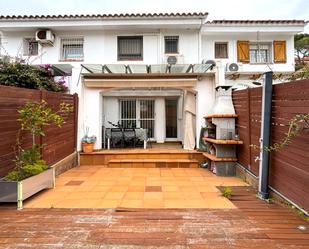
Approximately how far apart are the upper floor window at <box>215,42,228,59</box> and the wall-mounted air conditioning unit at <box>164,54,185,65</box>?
2.55m

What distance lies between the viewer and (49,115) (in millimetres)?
5164

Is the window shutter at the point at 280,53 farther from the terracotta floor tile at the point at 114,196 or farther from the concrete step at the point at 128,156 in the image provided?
the terracotta floor tile at the point at 114,196

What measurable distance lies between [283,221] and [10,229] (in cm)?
383

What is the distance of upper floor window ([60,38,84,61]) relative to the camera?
12138 millimetres

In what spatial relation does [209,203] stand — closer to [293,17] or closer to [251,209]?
[251,209]

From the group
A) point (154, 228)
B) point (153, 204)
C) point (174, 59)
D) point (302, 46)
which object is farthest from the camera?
point (302, 46)

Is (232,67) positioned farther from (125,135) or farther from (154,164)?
(154,164)

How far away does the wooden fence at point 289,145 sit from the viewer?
367cm

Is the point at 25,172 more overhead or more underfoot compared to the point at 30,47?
more underfoot

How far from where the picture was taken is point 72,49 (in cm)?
1222

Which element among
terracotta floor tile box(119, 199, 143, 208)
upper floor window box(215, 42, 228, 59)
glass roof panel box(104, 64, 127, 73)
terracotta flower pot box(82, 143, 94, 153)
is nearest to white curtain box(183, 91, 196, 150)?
glass roof panel box(104, 64, 127, 73)

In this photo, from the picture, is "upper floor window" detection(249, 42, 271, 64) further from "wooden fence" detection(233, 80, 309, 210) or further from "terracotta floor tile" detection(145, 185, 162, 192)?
"terracotta floor tile" detection(145, 185, 162, 192)

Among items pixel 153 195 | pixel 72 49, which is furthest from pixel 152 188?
pixel 72 49

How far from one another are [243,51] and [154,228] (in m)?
11.7
